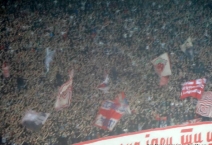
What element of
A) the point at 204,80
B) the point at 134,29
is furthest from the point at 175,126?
the point at 134,29

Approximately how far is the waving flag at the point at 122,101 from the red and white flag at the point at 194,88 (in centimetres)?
42

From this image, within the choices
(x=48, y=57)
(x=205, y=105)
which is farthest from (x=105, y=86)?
(x=205, y=105)

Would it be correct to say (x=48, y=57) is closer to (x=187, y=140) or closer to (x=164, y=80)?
(x=164, y=80)

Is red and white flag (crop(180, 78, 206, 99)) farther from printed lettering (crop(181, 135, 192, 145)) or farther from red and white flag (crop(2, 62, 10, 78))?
red and white flag (crop(2, 62, 10, 78))

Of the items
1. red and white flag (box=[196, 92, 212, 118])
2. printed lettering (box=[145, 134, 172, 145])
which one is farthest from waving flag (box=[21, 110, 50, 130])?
red and white flag (box=[196, 92, 212, 118])

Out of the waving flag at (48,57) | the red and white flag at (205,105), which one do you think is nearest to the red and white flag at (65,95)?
the waving flag at (48,57)

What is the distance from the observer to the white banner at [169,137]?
6.12 feet

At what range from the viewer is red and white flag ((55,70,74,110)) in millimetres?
1736

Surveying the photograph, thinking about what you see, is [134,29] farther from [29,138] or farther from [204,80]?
[29,138]

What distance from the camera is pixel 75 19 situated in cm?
177

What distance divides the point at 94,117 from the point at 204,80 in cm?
87

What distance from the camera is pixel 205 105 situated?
2.10 m

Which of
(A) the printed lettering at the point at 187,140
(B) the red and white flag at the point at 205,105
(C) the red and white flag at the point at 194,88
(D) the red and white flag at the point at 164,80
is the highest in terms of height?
(D) the red and white flag at the point at 164,80

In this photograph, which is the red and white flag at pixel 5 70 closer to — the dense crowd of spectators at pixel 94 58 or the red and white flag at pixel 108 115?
the dense crowd of spectators at pixel 94 58
